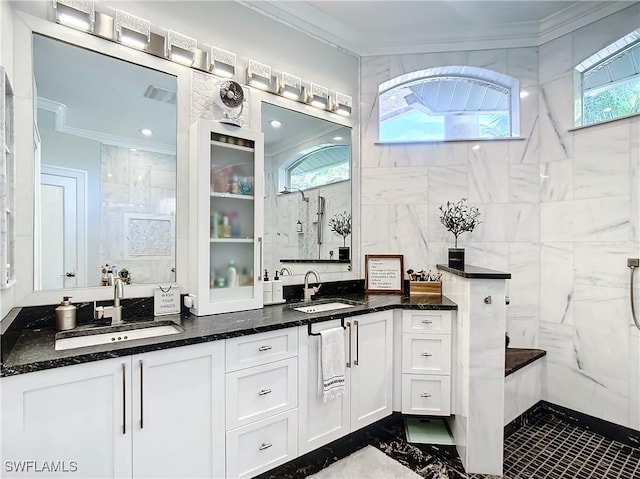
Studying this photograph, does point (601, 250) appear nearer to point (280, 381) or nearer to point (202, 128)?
point (280, 381)

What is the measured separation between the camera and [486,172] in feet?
9.69

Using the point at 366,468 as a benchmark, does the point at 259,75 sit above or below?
above

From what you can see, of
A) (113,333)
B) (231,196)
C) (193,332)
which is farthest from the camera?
(231,196)

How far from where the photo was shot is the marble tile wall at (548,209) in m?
2.43

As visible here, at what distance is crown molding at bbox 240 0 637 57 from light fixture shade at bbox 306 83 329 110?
423mm

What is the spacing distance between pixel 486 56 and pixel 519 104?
1.65 feet

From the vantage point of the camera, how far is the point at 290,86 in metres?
2.60

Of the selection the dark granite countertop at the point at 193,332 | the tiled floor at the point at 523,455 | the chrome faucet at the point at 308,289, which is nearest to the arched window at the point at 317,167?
the chrome faucet at the point at 308,289

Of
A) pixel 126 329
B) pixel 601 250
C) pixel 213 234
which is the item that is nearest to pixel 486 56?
pixel 601 250

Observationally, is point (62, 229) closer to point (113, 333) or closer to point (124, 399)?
point (113, 333)

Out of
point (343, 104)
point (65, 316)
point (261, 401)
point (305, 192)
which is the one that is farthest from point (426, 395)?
point (343, 104)

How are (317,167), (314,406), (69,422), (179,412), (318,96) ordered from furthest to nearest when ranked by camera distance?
(317,167) < (318,96) < (314,406) < (179,412) < (69,422)

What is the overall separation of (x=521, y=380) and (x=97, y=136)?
329cm

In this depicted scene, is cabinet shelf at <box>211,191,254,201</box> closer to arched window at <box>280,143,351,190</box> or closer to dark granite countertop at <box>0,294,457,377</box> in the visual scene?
arched window at <box>280,143,351,190</box>
